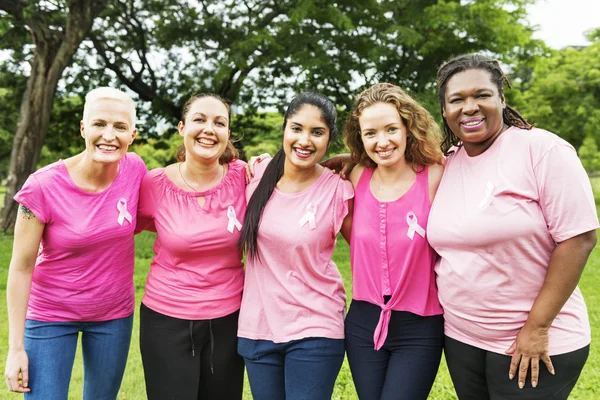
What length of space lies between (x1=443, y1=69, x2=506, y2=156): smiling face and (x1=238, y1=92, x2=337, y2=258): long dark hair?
2.39 ft

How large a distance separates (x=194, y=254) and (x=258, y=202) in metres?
0.46

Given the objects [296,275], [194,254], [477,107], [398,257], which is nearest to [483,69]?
[477,107]

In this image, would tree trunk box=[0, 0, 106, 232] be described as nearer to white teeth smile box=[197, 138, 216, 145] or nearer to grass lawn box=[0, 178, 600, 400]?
grass lawn box=[0, 178, 600, 400]

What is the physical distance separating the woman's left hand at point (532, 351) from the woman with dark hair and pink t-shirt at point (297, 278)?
3.02ft

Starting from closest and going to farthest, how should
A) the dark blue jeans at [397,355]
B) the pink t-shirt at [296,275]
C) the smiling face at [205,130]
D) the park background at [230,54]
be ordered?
1. the dark blue jeans at [397,355]
2. the pink t-shirt at [296,275]
3. the smiling face at [205,130]
4. the park background at [230,54]

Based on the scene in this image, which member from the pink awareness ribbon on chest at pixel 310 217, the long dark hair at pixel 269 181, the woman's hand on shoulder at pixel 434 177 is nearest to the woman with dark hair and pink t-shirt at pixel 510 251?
the woman's hand on shoulder at pixel 434 177

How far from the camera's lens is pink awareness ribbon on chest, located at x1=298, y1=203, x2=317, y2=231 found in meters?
2.95

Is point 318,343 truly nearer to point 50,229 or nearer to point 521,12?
point 50,229

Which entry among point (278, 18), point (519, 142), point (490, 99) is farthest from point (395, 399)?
point (278, 18)

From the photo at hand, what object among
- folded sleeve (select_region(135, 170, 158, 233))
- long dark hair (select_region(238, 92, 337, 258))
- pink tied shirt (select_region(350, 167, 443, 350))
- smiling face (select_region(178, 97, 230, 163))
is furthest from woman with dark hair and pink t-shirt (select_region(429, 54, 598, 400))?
folded sleeve (select_region(135, 170, 158, 233))

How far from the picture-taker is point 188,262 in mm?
3043

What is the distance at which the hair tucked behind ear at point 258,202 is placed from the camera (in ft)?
9.85

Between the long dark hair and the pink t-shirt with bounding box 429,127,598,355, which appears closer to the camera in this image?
the pink t-shirt with bounding box 429,127,598,355

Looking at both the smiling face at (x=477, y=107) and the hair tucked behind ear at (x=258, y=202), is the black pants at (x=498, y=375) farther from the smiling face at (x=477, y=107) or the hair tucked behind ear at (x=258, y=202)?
the hair tucked behind ear at (x=258, y=202)
